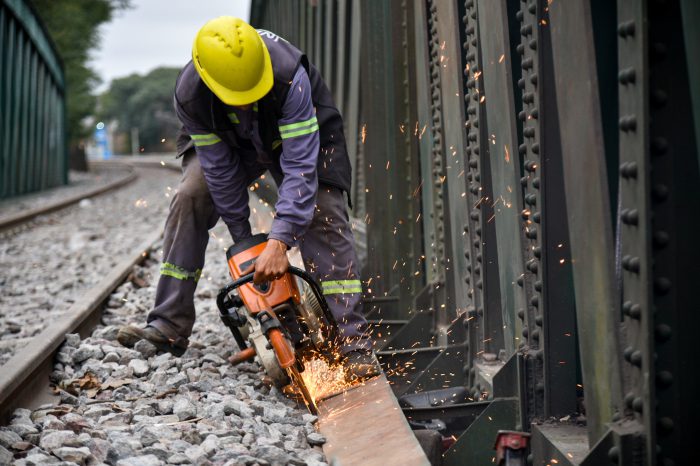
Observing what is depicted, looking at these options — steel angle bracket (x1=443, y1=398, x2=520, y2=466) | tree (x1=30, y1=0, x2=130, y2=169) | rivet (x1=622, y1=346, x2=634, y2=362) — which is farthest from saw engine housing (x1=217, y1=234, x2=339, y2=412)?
tree (x1=30, y1=0, x2=130, y2=169)

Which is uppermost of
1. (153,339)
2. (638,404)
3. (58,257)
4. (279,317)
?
(638,404)

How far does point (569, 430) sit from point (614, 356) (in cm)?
66

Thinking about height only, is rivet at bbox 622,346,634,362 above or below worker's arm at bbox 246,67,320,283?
below

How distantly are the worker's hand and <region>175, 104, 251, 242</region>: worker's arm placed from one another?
2.02ft

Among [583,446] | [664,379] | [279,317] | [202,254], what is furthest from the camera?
[202,254]

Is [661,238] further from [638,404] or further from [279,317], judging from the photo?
[279,317]

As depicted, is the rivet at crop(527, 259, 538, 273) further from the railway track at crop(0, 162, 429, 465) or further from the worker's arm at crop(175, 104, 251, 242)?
the worker's arm at crop(175, 104, 251, 242)

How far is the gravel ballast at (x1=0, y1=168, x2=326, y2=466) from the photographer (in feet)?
9.84

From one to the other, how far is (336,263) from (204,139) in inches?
35.3

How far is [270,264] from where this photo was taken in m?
3.61

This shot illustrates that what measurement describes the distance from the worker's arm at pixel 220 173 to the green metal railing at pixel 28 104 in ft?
54.5

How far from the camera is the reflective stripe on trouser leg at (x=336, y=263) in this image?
412 centimetres

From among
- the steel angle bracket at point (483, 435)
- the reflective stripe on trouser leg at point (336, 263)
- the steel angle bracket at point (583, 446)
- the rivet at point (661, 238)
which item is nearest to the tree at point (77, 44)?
the reflective stripe on trouser leg at point (336, 263)

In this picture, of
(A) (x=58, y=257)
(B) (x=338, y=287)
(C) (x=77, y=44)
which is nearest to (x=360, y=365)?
(B) (x=338, y=287)
